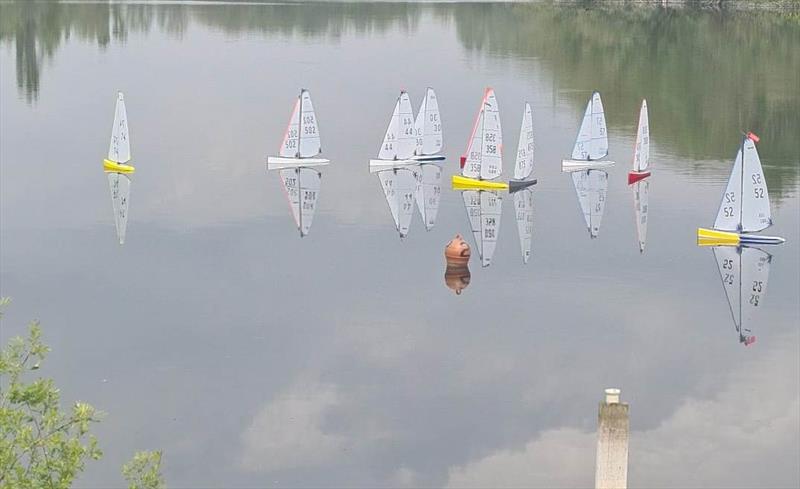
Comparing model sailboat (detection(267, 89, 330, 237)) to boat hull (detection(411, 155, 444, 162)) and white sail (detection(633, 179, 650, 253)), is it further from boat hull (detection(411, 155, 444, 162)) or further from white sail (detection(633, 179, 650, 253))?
white sail (detection(633, 179, 650, 253))

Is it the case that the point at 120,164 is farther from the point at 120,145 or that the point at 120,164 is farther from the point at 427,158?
the point at 427,158

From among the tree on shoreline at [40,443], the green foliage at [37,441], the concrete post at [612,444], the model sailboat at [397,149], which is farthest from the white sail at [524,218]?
the green foliage at [37,441]

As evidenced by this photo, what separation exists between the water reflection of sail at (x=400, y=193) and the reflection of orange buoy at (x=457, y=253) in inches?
169

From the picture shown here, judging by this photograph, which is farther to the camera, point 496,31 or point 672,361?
point 496,31

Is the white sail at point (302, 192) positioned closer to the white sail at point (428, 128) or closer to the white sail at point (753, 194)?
the white sail at point (428, 128)

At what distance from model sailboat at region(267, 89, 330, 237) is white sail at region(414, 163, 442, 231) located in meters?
3.30

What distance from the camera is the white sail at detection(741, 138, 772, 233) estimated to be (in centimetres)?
3806

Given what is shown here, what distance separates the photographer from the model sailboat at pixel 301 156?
49.4 m

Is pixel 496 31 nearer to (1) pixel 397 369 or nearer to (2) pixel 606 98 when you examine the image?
(2) pixel 606 98

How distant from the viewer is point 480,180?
48375 millimetres

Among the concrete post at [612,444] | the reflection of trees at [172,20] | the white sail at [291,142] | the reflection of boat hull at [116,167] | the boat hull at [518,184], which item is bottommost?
the reflection of trees at [172,20]

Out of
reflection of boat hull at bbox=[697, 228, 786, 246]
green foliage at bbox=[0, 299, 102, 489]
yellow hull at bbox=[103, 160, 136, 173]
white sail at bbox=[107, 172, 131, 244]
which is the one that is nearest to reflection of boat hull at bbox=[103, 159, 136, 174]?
yellow hull at bbox=[103, 160, 136, 173]

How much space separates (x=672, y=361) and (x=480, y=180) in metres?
18.5

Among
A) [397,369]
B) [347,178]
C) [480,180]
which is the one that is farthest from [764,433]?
[347,178]
